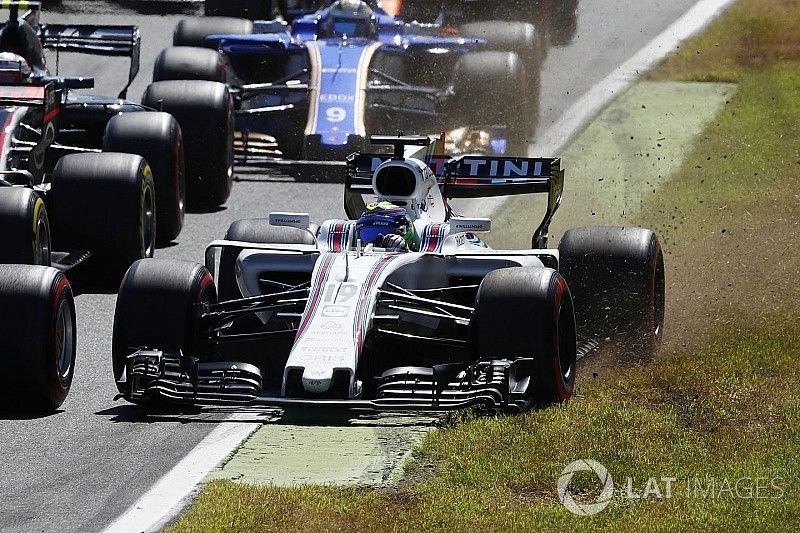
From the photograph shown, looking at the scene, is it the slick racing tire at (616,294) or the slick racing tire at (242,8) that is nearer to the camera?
the slick racing tire at (616,294)

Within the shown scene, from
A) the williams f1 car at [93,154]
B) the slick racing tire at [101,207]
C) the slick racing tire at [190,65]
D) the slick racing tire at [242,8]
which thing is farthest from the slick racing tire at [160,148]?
the slick racing tire at [242,8]

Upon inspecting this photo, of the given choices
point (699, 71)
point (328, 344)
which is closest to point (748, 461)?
point (328, 344)

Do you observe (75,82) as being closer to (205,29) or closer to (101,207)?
(101,207)

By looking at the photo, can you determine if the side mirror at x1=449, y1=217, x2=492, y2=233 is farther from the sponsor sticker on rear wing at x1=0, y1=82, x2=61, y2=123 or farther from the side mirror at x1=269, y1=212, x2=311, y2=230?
the sponsor sticker on rear wing at x1=0, y1=82, x2=61, y2=123

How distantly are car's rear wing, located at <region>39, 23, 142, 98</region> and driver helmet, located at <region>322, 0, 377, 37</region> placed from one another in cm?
315

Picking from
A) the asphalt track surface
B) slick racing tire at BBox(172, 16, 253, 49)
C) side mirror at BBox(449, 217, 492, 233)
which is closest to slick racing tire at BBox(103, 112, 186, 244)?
the asphalt track surface

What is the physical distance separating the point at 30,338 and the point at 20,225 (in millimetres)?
2933

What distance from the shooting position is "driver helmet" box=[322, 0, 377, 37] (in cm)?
2116

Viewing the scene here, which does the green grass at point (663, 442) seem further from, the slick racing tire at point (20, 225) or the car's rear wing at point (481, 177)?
the slick racing tire at point (20, 225)

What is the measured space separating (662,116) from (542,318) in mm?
13769

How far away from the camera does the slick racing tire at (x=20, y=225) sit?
12977mm

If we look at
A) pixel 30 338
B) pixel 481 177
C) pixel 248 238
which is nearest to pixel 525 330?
pixel 30 338

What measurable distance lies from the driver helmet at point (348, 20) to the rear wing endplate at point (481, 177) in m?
8.04

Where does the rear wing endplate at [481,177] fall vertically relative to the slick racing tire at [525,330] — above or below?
above
